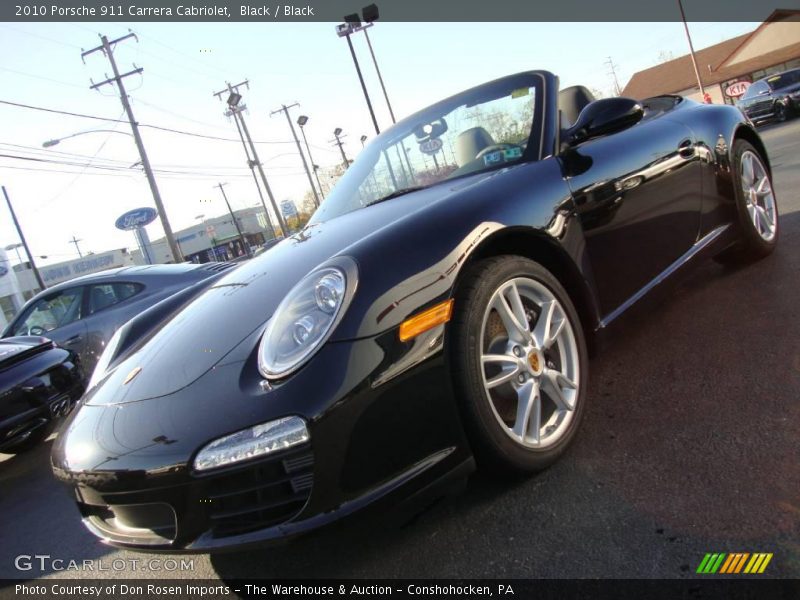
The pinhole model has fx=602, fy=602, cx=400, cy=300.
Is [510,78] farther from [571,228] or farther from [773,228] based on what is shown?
[773,228]

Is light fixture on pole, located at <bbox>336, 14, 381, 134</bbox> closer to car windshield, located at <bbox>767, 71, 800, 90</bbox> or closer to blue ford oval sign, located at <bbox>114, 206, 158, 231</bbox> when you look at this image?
car windshield, located at <bbox>767, 71, 800, 90</bbox>

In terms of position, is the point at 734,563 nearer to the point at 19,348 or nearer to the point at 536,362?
the point at 536,362

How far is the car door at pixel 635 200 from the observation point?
253 centimetres

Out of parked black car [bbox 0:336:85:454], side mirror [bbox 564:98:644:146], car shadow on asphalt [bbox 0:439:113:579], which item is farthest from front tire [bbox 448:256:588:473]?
parked black car [bbox 0:336:85:454]

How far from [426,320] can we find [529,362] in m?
0.49

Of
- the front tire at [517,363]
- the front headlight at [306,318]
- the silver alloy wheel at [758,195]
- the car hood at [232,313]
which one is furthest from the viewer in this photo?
the silver alloy wheel at [758,195]

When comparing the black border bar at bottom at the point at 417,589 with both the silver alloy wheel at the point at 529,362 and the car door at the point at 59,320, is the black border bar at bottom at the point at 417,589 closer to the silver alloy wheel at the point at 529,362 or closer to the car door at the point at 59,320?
the silver alloy wheel at the point at 529,362

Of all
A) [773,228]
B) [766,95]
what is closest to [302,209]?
[766,95]

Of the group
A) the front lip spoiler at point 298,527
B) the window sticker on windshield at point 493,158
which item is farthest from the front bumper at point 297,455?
the window sticker on windshield at point 493,158

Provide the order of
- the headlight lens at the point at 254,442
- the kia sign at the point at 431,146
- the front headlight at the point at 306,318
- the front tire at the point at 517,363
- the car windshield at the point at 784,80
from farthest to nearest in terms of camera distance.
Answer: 1. the car windshield at the point at 784,80
2. the kia sign at the point at 431,146
3. the front tire at the point at 517,363
4. the front headlight at the point at 306,318
5. the headlight lens at the point at 254,442

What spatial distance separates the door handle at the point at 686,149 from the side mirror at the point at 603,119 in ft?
1.78

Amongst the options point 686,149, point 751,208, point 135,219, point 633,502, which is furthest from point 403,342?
point 135,219

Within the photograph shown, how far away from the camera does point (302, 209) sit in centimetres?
8844

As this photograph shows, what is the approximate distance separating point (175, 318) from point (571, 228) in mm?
1735
